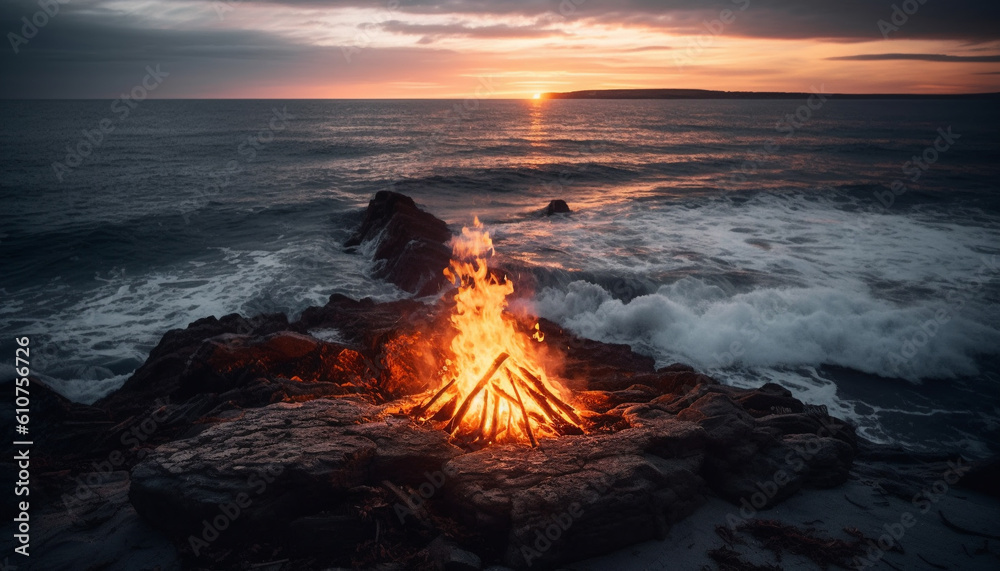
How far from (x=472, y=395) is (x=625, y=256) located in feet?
51.2

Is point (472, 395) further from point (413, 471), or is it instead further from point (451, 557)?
point (451, 557)

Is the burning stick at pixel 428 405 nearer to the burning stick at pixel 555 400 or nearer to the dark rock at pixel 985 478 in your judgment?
the burning stick at pixel 555 400

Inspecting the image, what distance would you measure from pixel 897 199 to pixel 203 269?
4115cm

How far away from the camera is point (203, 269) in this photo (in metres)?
20.4

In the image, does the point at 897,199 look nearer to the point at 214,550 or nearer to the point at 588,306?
the point at 588,306

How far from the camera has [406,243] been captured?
19.9 meters

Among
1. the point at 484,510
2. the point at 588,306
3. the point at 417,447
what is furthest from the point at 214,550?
the point at 588,306

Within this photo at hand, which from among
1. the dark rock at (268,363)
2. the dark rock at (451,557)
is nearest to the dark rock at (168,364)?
the dark rock at (268,363)

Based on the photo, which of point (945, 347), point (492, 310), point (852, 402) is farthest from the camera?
point (945, 347)

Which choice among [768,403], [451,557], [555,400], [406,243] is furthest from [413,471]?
[406,243]

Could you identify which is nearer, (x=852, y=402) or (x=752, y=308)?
(x=852, y=402)

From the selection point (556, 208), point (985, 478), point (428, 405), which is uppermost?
point (556, 208)

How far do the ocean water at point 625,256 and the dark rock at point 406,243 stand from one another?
109cm

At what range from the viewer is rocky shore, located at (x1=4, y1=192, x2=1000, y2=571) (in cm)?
558
